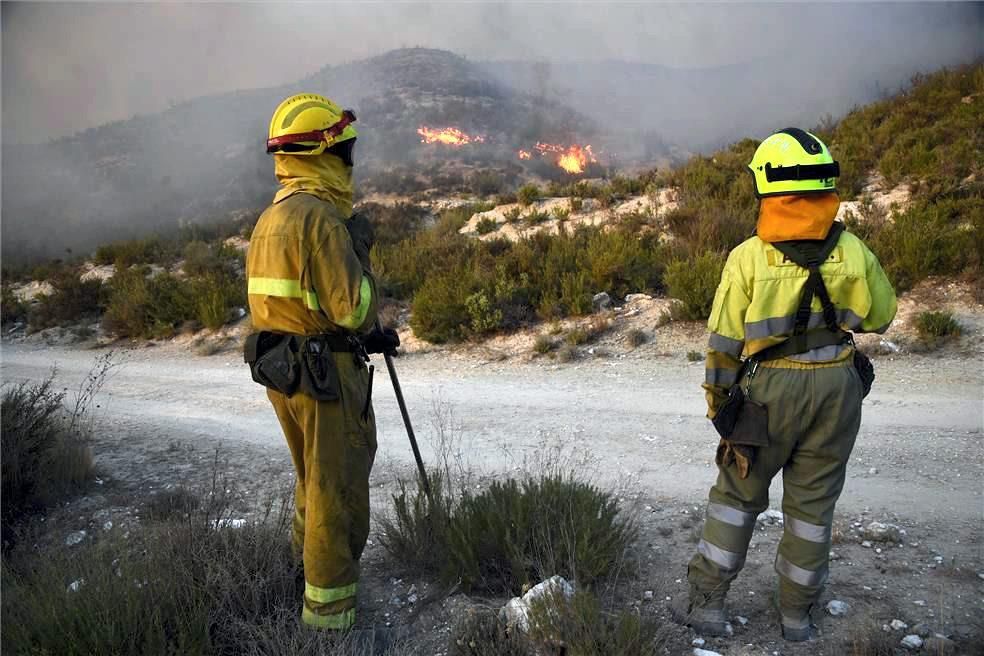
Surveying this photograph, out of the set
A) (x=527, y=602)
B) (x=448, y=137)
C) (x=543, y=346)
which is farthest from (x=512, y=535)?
(x=448, y=137)

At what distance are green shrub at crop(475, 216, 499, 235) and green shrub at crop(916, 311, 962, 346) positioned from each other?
10199 mm

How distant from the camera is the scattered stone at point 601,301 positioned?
9.08 metres

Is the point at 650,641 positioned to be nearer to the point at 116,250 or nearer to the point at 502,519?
the point at 502,519

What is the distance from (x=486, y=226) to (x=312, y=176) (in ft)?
42.7

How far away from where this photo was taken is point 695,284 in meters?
8.27

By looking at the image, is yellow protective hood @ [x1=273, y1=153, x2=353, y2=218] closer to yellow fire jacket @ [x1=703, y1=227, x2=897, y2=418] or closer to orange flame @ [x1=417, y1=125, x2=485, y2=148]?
yellow fire jacket @ [x1=703, y1=227, x2=897, y2=418]

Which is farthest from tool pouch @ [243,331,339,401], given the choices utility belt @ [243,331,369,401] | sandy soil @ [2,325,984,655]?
sandy soil @ [2,325,984,655]

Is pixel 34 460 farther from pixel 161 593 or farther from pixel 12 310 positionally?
pixel 12 310

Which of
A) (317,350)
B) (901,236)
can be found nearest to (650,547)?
(317,350)

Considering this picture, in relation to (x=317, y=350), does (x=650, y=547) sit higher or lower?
lower

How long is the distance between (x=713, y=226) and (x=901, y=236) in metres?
2.70

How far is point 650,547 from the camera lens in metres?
3.68

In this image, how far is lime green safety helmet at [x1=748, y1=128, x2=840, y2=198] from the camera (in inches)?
99.8

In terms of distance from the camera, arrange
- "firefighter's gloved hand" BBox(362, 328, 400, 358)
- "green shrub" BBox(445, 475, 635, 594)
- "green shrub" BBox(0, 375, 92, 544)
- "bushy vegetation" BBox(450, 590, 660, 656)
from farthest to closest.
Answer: "green shrub" BBox(0, 375, 92, 544) < "green shrub" BBox(445, 475, 635, 594) < "firefighter's gloved hand" BBox(362, 328, 400, 358) < "bushy vegetation" BBox(450, 590, 660, 656)
